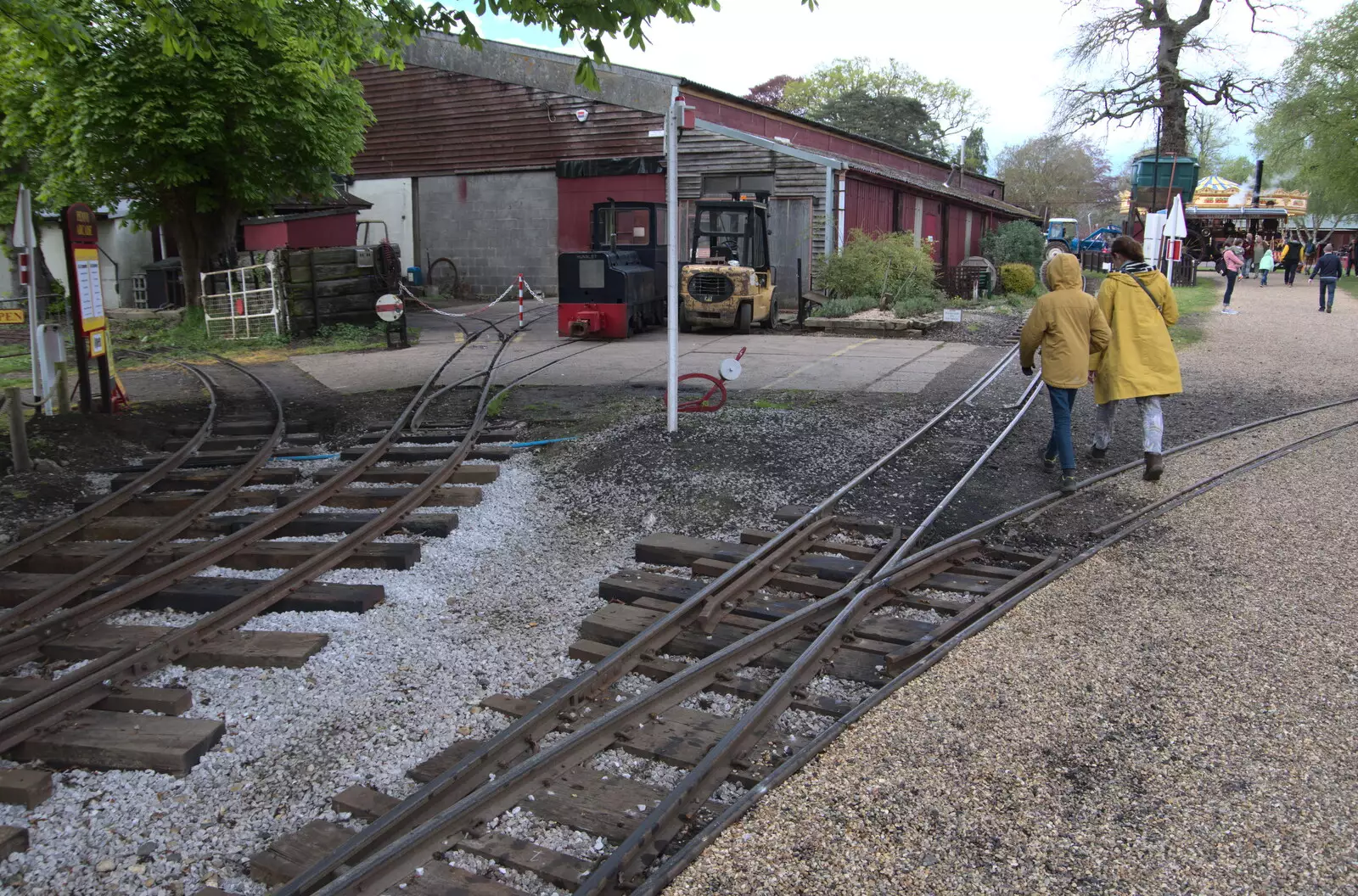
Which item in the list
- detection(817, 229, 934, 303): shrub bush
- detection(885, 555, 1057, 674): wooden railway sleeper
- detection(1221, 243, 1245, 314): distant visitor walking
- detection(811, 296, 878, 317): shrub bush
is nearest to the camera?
detection(885, 555, 1057, 674): wooden railway sleeper

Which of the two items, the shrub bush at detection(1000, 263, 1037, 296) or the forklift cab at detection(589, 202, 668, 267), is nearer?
the forklift cab at detection(589, 202, 668, 267)

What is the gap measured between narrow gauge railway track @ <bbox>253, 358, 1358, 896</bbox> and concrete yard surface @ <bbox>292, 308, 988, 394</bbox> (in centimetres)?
644

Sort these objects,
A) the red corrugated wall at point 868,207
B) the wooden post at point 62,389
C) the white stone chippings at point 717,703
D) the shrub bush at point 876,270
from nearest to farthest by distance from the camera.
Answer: the white stone chippings at point 717,703, the wooden post at point 62,389, the shrub bush at point 876,270, the red corrugated wall at point 868,207

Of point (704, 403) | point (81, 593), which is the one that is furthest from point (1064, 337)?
point (81, 593)

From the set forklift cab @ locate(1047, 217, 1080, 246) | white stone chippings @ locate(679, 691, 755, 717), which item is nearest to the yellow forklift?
white stone chippings @ locate(679, 691, 755, 717)

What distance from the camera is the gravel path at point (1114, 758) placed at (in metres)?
3.10

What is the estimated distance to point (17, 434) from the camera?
323 inches

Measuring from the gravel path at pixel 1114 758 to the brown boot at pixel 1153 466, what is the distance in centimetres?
170

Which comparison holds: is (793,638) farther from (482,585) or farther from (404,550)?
(404,550)

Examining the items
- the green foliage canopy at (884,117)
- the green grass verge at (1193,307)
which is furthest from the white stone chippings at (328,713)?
the green foliage canopy at (884,117)

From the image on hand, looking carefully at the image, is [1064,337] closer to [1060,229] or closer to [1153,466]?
[1153,466]

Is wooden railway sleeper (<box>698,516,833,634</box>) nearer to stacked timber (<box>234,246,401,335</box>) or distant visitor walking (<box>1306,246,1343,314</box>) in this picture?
stacked timber (<box>234,246,401,335</box>)

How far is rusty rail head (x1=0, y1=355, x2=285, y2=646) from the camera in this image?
4.91 m

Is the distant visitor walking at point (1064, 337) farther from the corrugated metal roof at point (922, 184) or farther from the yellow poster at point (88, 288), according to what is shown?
the corrugated metal roof at point (922, 184)
